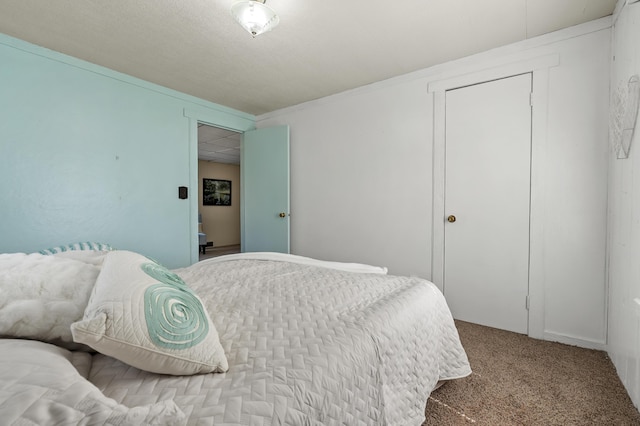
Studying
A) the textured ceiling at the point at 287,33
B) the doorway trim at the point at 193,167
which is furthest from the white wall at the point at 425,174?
the doorway trim at the point at 193,167

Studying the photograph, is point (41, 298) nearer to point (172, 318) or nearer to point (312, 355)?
point (172, 318)

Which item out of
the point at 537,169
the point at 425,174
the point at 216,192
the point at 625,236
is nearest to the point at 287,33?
the point at 425,174

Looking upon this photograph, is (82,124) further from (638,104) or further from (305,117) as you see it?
(638,104)

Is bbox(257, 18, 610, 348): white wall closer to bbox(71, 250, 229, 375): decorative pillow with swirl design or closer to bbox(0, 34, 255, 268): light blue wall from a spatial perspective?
bbox(0, 34, 255, 268): light blue wall

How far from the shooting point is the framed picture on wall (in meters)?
7.61

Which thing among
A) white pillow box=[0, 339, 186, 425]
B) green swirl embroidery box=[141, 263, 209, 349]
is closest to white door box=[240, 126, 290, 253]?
Answer: green swirl embroidery box=[141, 263, 209, 349]

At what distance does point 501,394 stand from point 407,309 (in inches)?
35.3

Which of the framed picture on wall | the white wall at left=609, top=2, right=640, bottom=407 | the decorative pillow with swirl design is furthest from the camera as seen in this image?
the framed picture on wall

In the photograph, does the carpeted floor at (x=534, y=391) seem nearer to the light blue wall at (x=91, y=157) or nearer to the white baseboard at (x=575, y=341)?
the white baseboard at (x=575, y=341)

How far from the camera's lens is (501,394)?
5.35 ft

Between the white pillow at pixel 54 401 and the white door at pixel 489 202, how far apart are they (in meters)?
2.75

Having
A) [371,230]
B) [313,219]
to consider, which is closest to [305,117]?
[313,219]

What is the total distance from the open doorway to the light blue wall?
327cm

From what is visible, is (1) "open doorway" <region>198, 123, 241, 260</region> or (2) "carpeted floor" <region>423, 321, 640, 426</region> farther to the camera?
(1) "open doorway" <region>198, 123, 241, 260</region>
